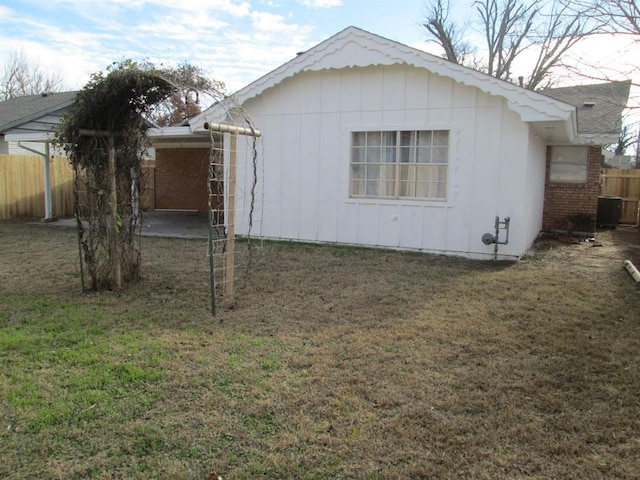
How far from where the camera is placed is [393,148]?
9.50 meters

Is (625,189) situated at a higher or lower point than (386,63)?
lower

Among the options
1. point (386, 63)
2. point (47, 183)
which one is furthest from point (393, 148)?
point (47, 183)

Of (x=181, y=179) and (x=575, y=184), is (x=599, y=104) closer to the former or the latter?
(x=575, y=184)

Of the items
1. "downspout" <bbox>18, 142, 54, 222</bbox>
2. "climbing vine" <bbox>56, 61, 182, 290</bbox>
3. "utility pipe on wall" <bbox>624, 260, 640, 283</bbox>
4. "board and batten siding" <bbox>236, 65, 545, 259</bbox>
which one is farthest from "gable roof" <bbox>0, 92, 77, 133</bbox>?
"utility pipe on wall" <bbox>624, 260, 640, 283</bbox>

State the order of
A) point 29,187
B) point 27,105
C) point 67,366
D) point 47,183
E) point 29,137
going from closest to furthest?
point 67,366
point 29,137
point 47,183
point 29,187
point 27,105

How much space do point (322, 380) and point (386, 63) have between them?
22.8 feet

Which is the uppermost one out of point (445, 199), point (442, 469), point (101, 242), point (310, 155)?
point (310, 155)

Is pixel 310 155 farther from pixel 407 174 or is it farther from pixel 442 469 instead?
pixel 442 469

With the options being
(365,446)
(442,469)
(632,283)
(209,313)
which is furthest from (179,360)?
(632,283)

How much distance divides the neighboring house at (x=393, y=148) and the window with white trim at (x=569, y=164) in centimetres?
102

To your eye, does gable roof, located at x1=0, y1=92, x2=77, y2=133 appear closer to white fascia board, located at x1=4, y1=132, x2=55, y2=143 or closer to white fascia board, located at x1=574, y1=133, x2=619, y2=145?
white fascia board, located at x1=4, y1=132, x2=55, y2=143

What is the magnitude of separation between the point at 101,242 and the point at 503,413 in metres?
5.19

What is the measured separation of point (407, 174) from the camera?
9.41 meters

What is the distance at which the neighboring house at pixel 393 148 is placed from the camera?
8.63 metres
